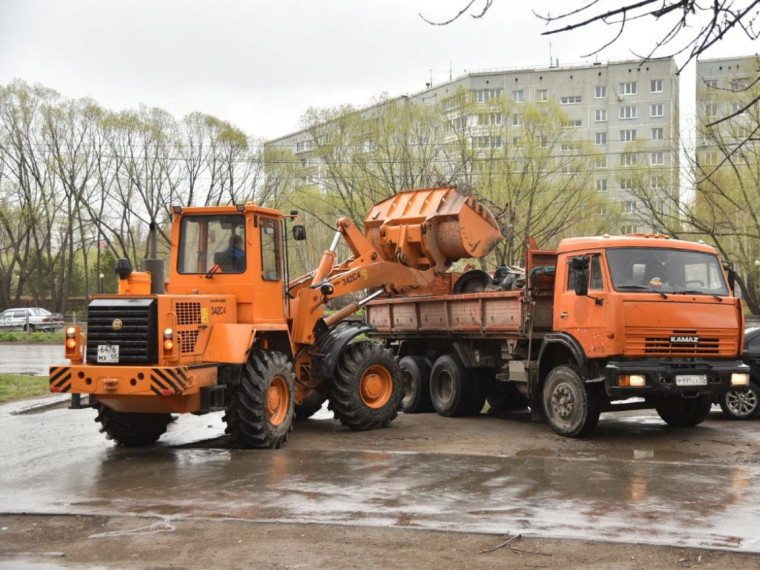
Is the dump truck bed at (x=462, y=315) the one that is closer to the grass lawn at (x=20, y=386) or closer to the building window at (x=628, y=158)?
the grass lawn at (x=20, y=386)

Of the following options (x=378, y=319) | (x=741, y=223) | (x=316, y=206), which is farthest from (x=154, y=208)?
(x=378, y=319)

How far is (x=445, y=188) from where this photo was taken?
15.7 metres

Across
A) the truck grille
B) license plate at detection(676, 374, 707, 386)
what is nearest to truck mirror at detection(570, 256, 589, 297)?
the truck grille

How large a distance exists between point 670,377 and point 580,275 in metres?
1.78

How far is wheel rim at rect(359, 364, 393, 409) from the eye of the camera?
14484mm

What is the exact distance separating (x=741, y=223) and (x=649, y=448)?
32.3 meters

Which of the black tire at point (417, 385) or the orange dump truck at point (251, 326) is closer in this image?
the orange dump truck at point (251, 326)

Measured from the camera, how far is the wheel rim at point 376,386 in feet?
47.5

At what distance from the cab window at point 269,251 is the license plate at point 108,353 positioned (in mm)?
2310

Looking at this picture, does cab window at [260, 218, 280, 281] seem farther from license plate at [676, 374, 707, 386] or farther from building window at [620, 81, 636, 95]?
building window at [620, 81, 636, 95]

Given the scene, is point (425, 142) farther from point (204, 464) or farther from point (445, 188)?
point (204, 464)

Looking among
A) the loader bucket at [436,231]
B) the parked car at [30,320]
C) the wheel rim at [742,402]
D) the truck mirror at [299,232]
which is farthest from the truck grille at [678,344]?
the parked car at [30,320]

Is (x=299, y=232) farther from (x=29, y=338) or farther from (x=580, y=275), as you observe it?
(x=29, y=338)

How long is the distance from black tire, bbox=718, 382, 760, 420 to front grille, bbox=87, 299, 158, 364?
9003 mm
